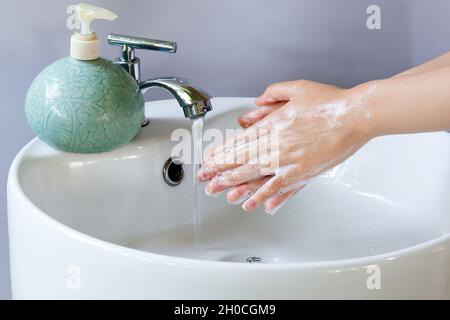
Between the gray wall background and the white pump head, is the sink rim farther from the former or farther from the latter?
the gray wall background

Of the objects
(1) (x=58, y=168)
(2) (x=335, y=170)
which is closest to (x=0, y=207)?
(1) (x=58, y=168)

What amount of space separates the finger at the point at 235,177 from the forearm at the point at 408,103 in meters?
0.14

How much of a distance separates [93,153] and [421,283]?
0.44m

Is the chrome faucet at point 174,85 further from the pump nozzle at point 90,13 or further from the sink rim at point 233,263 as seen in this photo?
the sink rim at point 233,263

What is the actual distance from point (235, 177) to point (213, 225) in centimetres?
21

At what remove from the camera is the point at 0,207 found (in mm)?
1221

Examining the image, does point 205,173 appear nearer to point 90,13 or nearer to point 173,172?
point 173,172

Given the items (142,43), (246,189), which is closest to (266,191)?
(246,189)

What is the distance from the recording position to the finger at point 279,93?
93cm

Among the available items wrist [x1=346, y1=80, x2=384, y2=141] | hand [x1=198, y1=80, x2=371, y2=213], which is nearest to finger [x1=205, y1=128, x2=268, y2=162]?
hand [x1=198, y1=80, x2=371, y2=213]

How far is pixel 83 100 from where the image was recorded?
906 mm

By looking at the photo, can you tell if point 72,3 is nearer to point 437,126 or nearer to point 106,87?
point 106,87
